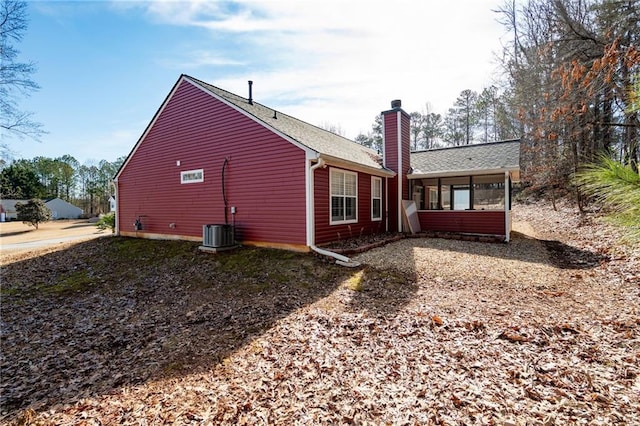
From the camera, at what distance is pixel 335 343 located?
11.9 ft

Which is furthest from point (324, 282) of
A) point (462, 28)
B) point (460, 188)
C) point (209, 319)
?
point (460, 188)

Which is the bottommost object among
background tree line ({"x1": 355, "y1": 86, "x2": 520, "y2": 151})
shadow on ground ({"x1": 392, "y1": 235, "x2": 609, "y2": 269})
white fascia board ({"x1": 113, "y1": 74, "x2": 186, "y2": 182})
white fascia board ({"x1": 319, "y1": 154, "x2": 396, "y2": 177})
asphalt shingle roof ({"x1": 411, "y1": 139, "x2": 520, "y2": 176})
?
shadow on ground ({"x1": 392, "y1": 235, "x2": 609, "y2": 269})

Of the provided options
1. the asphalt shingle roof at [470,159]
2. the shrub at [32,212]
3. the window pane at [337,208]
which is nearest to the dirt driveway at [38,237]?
the shrub at [32,212]

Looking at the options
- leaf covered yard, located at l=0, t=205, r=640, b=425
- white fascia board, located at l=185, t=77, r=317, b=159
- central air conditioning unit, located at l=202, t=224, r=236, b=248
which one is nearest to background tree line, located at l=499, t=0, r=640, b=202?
leaf covered yard, located at l=0, t=205, r=640, b=425

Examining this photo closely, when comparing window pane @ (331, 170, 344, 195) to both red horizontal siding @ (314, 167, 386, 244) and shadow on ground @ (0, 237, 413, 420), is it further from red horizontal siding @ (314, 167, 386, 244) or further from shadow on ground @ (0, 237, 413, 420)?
shadow on ground @ (0, 237, 413, 420)

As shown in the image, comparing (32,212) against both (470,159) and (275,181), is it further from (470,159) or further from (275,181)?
(470,159)

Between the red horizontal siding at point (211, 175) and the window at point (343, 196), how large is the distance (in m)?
1.34

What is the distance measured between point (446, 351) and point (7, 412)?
4540mm

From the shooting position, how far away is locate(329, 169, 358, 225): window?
890 cm

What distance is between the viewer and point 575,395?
8.02 ft

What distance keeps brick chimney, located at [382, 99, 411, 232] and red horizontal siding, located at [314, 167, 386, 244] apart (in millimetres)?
554

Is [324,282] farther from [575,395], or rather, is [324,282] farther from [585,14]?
[585,14]

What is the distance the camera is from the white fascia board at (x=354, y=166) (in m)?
7.99

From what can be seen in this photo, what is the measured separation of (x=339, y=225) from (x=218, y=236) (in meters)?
3.68
